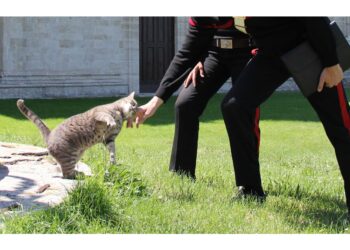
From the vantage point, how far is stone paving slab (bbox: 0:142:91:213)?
4.69 m

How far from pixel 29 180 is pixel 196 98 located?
1.64 metres

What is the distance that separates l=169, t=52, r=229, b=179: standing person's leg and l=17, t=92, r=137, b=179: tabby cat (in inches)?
19.2

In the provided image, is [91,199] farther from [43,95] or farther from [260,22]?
[43,95]

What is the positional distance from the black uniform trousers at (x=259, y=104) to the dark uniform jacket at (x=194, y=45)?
2.22 ft

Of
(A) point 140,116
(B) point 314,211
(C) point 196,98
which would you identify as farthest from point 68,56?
(B) point 314,211

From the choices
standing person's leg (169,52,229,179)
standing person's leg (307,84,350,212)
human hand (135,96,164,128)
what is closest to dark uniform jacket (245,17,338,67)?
standing person's leg (307,84,350,212)

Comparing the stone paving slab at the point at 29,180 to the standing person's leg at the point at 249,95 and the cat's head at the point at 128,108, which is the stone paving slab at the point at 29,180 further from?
the standing person's leg at the point at 249,95

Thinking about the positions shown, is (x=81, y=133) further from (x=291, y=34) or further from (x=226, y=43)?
(x=291, y=34)

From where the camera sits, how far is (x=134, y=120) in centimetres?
590

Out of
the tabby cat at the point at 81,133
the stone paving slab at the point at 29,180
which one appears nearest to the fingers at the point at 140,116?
the tabby cat at the point at 81,133

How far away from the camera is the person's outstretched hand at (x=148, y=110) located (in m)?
5.49

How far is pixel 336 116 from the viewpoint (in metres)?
4.65

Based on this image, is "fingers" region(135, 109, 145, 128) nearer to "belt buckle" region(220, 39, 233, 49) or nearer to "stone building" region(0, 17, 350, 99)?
"belt buckle" region(220, 39, 233, 49)

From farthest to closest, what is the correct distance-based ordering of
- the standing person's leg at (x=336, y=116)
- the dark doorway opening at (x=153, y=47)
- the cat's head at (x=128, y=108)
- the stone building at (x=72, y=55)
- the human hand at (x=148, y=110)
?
1. the dark doorway opening at (x=153, y=47)
2. the stone building at (x=72, y=55)
3. the cat's head at (x=128, y=108)
4. the human hand at (x=148, y=110)
5. the standing person's leg at (x=336, y=116)
